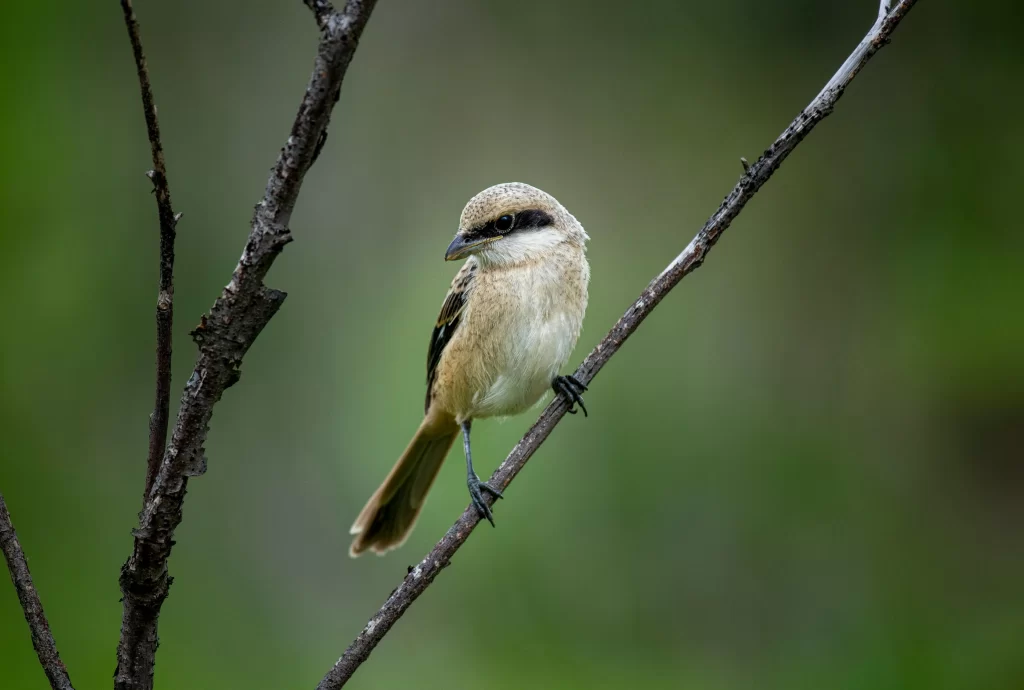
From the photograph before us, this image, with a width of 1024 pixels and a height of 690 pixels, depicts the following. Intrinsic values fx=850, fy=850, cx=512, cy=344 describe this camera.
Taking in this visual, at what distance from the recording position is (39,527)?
3.47m

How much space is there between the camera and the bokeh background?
11.5ft

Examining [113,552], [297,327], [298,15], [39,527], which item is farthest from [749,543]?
[298,15]

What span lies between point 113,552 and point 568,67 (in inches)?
124

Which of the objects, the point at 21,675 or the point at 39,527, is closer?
the point at 21,675

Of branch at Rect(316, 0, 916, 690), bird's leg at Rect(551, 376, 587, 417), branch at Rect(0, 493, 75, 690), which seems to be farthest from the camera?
bird's leg at Rect(551, 376, 587, 417)

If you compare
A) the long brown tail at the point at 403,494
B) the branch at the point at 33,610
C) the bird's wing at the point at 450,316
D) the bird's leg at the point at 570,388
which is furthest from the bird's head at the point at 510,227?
the branch at the point at 33,610

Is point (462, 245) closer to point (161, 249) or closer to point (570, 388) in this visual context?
point (570, 388)

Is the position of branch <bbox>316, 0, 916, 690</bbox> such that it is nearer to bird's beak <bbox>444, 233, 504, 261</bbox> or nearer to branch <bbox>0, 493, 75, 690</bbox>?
branch <bbox>0, 493, 75, 690</bbox>

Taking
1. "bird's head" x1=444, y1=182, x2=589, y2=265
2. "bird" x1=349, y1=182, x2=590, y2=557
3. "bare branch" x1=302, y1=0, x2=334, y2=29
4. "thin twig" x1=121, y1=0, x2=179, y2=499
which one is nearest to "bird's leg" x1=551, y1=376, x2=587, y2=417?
"bird" x1=349, y1=182, x2=590, y2=557

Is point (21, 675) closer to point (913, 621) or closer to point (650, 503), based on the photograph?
point (650, 503)

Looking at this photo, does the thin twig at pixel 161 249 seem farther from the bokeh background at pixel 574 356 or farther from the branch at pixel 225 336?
the bokeh background at pixel 574 356

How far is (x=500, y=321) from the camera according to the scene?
264 cm

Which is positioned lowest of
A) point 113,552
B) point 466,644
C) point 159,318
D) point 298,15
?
point 466,644

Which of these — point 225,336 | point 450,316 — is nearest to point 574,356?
point 450,316
